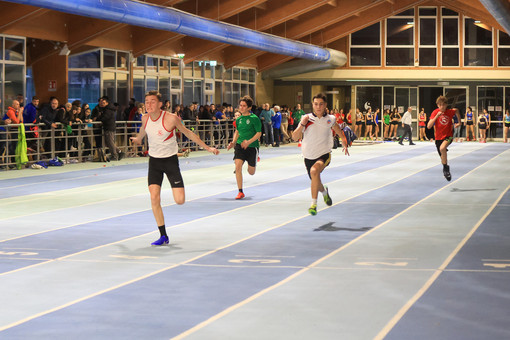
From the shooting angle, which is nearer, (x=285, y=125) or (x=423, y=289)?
(x=423, y=289)

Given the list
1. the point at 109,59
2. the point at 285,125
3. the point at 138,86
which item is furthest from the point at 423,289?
the point at 285,125

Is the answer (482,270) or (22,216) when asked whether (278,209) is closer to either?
(22,216)

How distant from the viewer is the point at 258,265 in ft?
27.8

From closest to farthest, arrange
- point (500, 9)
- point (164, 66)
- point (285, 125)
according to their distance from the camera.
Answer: point (500, 9) < point (164, 66) < point (285, 125)

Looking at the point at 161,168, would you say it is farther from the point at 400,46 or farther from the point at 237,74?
the point at 400,46

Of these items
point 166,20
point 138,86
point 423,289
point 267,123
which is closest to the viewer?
point 423,289

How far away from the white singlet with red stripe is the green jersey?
5313mm

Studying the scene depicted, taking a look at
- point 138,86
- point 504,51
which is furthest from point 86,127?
point 504,51

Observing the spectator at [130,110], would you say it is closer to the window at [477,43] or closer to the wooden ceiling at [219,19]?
the wooden ceiling at [219,19]

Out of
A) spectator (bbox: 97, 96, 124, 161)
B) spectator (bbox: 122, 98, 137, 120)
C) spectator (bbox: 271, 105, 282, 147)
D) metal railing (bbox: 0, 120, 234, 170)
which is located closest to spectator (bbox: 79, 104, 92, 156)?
metal railing (bbox: 0, 120, 234, 170)

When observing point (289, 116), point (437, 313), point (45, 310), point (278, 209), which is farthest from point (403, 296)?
point (289, 116)

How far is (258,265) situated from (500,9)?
17.1m

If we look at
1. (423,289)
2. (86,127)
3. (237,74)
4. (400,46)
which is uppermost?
(400,46)

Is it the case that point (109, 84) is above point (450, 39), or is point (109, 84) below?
below
